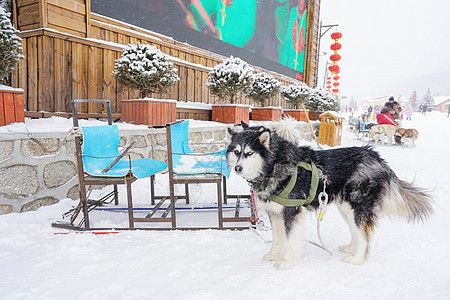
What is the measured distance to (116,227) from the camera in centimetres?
309

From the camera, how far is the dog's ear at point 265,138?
2311 millimetres

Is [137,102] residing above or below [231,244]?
above

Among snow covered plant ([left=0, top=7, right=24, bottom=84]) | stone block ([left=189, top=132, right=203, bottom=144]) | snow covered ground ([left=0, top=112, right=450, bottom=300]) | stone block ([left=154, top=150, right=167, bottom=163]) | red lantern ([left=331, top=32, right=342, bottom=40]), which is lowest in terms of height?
snow covered ground ([left=0, top=112, right=450, bottom=300])

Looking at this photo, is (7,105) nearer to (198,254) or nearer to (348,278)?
(198,254)

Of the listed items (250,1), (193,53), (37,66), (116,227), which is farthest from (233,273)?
(250,1)

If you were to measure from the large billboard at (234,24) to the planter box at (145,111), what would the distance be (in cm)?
242

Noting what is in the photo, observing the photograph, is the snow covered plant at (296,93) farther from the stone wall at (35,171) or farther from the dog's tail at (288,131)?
the dog's tail at (288,131)

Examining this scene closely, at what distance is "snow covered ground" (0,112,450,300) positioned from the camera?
6.50 ft

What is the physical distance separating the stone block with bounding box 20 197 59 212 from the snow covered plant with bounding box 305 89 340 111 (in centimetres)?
1206

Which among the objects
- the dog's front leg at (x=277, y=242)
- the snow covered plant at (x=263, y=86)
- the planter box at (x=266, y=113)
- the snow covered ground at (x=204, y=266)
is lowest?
the snow covered ground at (x=204, y=266)

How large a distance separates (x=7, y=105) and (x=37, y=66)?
166 centimetres

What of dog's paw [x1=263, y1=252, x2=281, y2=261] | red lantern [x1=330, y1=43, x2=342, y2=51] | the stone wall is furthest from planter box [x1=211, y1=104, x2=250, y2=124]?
red lantern [x1=330, y1=43, x2=342, y2=51]

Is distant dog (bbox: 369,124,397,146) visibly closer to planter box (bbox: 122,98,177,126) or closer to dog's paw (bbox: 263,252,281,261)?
planter box (bbox: 122,98,177,126)

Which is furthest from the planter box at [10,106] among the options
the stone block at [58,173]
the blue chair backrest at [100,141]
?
the blue chair backrest at [100,141]
